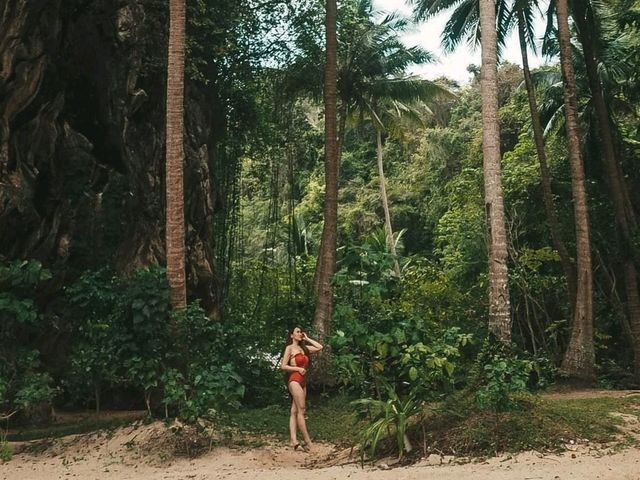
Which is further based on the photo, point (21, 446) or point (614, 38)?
point (614, 38)

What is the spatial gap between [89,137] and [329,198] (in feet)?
18.3

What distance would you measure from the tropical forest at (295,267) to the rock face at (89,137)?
50 mm

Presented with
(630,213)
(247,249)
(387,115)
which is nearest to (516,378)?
(630,213)

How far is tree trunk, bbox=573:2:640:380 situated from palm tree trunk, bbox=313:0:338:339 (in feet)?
24.8

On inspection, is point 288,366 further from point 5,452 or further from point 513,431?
point 5,452

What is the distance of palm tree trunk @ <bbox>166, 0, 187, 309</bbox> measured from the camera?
8.87 meters

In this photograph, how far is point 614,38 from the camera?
20.0 metres

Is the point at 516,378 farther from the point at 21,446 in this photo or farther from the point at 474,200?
the point at 474,200

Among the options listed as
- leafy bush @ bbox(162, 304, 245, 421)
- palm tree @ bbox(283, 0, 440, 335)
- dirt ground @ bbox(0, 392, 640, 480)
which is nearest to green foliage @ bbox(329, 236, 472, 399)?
dirt ground @ bbox(0, 392, 640, 480)

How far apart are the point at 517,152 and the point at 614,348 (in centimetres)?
708

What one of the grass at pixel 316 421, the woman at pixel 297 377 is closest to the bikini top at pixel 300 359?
the woman at pixel 297 377

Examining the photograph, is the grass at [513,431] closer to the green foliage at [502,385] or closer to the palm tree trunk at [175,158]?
the green foliage at [502,385]

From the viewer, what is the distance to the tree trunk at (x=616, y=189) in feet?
52.6

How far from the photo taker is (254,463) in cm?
777
